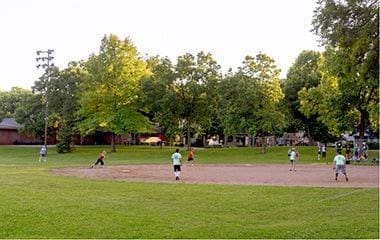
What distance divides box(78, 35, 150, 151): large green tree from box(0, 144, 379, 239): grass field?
138 ft

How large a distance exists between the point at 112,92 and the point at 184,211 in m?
53.6

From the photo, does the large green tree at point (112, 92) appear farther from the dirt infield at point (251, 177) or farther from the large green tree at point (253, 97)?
the dirt infield at point (251, 177)

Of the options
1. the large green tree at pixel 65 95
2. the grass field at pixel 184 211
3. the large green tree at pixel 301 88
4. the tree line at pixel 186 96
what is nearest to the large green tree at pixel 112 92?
the tree line at pixel 186 96

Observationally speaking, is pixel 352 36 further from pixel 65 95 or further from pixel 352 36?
pixel 65 95

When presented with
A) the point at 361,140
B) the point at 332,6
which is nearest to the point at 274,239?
the point at 332,6

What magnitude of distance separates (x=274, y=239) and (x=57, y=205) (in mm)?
8503

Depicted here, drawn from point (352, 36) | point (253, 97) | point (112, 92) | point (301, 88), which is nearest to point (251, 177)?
point (352, 36)

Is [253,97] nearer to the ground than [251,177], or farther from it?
farther from it

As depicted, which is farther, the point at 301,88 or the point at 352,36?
the point at 301,88

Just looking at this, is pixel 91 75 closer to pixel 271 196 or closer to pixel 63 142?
pixel 63 142

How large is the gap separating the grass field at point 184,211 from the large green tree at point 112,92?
1652 inches

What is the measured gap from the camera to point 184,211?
54.6 feet

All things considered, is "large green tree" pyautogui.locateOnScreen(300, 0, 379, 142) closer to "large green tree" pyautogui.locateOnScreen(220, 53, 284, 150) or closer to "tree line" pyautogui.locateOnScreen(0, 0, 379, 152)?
"tree line" pyautogui.locateOnScreen(0, 0, 379, 152)

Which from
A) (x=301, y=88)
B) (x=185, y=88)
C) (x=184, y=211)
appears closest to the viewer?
(x=184, y=211)
